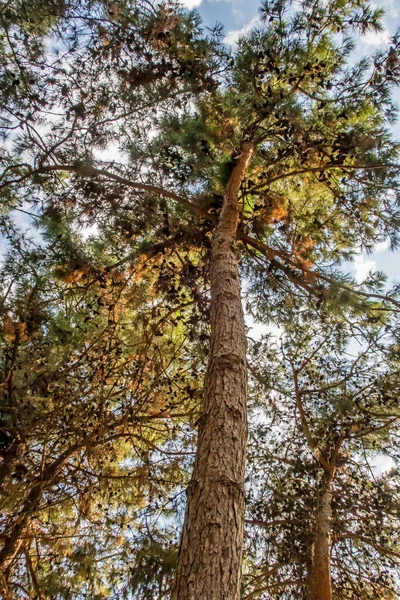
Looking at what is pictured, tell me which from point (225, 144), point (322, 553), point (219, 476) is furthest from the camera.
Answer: point (225, 144)

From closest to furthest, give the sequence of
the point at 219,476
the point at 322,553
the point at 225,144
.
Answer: the point at 219,476 < the point at 322,553 < the point at 225,144

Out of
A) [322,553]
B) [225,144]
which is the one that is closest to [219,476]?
[322,553]

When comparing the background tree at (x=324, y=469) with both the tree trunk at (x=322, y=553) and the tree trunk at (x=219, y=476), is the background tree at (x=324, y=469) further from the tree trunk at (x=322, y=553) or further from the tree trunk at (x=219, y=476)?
the tree trunk at (x=219, y=476)

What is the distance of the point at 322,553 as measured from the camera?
4.12m

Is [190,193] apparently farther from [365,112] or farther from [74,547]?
[74,547]

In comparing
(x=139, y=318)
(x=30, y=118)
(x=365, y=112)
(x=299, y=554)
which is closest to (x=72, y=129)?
(x=30, y=118)

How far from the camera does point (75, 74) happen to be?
4746mm

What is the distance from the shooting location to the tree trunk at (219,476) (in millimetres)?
1667

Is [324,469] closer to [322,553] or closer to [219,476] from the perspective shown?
[322,553]

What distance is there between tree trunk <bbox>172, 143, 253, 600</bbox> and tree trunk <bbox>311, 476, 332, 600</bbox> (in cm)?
262

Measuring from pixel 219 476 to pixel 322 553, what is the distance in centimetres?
290

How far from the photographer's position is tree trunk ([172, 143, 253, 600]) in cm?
167

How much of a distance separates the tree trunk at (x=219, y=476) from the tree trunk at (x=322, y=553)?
8.59ft

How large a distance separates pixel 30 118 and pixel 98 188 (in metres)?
0.93
